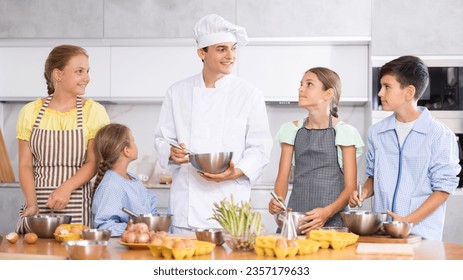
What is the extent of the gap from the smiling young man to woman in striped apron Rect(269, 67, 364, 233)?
0.10m

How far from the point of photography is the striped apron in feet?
9.57

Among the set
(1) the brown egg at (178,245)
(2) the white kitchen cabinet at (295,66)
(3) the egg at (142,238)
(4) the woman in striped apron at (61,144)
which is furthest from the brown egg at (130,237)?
(2) the white kitchen cabinet at (295,66)

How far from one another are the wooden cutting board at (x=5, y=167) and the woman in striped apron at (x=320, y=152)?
262 centimetres

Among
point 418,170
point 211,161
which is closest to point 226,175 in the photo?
point 211,161

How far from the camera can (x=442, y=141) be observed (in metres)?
2.71

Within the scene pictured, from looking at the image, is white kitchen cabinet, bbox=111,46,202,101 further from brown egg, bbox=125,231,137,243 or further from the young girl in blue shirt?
brown egg, bbox=125,231,137,243

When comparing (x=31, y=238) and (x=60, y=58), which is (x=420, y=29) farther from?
(x=31, y=238)

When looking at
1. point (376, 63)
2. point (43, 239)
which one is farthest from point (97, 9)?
point (43, 239)

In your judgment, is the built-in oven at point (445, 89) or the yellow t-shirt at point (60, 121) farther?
the built-in oven at point (445, 89)

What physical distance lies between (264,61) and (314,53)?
357 millimetres

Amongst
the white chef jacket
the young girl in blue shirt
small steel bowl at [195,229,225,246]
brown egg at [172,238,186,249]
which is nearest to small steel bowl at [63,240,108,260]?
brown egg at [172,238,186,249]

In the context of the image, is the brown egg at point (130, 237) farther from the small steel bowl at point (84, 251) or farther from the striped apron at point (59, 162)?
the striped apron at point (59, 162)

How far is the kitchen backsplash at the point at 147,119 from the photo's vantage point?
5.14m

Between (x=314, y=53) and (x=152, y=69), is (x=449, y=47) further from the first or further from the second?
(x=152, y=69)
